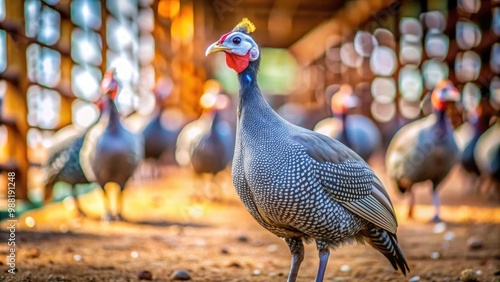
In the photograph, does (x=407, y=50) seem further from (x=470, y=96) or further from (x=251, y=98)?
(x=251, y=98)

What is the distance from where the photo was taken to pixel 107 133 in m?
5.91

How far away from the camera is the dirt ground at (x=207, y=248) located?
389cm

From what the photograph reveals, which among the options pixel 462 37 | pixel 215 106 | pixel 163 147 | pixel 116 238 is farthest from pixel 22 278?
pixel 462 37

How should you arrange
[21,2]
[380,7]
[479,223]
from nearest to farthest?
[21,2] → [479,223] → [380,7]

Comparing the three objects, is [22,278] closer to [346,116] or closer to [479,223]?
[479,223]

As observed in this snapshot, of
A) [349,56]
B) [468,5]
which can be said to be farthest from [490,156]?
[349,56]

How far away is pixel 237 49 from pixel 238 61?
0.21 ft

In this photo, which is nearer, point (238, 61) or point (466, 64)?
point (238, 61)

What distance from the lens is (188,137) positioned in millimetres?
8766

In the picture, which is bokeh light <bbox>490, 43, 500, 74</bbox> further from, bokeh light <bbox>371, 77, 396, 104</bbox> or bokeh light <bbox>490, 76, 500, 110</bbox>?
bokeh light <bbox>371, 77, 396, 104</bbox>

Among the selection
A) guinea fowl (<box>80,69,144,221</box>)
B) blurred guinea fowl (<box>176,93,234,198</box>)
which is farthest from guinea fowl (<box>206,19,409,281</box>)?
blurred guinea fowl (<box>176,93,234,198</box>)

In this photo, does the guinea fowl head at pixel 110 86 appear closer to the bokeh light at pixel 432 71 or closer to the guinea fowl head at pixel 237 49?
the guinea fowl head at pixel 237 49

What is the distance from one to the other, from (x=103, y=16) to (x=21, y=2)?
2433 millimetres

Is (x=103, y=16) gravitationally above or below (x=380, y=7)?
below
